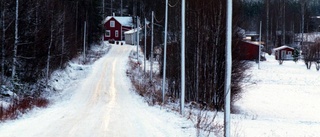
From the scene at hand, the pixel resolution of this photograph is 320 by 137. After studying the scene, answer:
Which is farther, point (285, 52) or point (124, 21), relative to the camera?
point (124, 21)

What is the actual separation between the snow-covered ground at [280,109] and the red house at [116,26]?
55.3 m

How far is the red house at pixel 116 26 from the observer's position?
9394 centimetres

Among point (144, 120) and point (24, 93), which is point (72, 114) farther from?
point (24, 93)

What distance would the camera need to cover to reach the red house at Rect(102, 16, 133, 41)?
308 feet

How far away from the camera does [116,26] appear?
309ft

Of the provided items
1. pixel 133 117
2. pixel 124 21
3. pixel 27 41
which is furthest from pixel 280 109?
pixel 124 21

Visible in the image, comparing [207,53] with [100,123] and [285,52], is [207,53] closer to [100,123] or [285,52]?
[100,123]

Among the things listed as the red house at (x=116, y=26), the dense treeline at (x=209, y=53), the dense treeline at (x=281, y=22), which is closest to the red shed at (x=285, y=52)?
the dense treeline at (x=281, y=22)

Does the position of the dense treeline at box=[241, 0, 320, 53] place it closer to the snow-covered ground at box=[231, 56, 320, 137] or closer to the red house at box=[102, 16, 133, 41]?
the red house at box=[102, 16, 133, 41]

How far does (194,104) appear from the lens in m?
20.9

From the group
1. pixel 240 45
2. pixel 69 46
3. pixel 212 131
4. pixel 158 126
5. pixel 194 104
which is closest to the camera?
pixel 212 131

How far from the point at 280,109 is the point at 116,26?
73.9 m

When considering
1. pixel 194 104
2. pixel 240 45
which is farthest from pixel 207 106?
pixel 240 45

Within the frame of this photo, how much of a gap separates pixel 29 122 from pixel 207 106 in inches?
421
